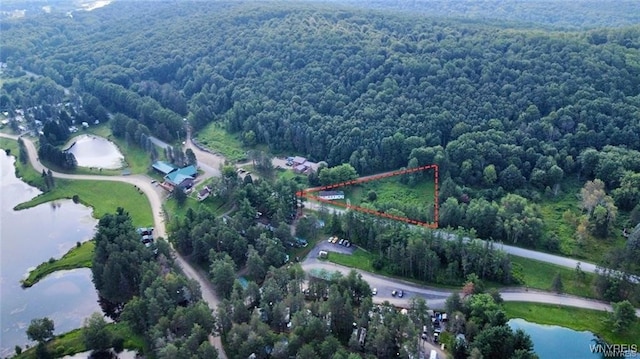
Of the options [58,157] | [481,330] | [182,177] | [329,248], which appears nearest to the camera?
[481,330]

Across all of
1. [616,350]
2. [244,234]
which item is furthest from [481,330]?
[244,234]

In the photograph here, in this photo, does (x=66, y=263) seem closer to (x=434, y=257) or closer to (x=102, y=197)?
(x=102, y=197)

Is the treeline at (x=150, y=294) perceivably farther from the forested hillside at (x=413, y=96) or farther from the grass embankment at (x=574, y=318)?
the forested hillside at (x=413, y=96)

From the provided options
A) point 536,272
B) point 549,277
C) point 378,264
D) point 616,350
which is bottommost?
point 616,350

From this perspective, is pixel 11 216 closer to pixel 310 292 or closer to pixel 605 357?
pixel 310 292

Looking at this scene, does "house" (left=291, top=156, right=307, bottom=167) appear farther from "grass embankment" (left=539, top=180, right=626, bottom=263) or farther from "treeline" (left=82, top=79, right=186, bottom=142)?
"grass embankment" (left=539, top=180, right=626, bottom=263)

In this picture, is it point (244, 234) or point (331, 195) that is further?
point (331, 195)
